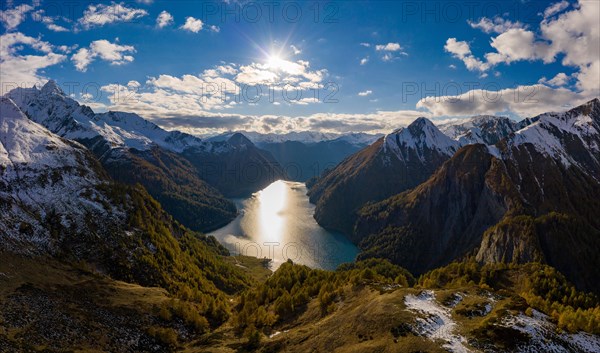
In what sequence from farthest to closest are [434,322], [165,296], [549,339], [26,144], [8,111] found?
1. [8,111]
2. [26,144]
3. [165,296]
4. [434,322]
5. [549,339]

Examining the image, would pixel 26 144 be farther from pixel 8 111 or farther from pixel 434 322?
pixel 434 322

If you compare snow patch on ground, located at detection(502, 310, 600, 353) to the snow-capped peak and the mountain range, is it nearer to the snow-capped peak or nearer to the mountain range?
the mountain range

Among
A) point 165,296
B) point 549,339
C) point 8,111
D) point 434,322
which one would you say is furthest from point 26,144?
point 549,339

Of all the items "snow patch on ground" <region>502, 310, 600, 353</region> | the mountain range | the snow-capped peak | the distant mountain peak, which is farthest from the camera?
the distant mountain peak

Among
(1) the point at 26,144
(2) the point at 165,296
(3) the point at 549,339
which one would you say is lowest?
(2) the point at 165,296

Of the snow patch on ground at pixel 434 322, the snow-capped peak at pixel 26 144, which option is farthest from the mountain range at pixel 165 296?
the snow-capped peak at pixel 26 144

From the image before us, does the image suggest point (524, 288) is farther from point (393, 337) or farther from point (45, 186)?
point (45, 186)

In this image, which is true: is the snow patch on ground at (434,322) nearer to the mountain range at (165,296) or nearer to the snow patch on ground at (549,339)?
the mountain range at (165,296)

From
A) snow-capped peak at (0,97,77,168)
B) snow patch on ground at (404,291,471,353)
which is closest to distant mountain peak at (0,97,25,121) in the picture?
snow-capped peak at (0,97,77,168)

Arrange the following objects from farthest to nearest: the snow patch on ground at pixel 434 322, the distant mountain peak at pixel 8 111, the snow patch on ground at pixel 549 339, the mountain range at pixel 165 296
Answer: the distant mountain peak at pixel 8 111
the mountain range at pixel 165 296
the snow patch on ground at pixel 434 322
the snow patch on ground at pixel 549 339
